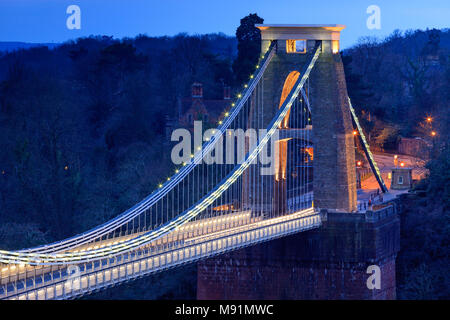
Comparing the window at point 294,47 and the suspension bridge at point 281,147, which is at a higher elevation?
the window at point 294,47

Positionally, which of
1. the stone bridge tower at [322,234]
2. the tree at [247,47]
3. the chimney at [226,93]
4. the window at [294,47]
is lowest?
the stone bridge tower at [322,234]

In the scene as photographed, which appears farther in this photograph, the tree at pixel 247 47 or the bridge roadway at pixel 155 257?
the tree at pixel 247 47

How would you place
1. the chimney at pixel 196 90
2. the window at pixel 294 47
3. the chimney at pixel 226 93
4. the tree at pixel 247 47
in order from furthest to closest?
1. the chimney at pixel 196 90
2. the chimney at pixel 226 93
3. the tree at pixel 247 47
4. the window at pixel 294 47

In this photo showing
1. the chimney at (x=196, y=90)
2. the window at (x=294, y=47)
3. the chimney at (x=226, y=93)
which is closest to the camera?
the window at (x=294, y=47)

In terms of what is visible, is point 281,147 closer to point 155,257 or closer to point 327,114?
point 327,114

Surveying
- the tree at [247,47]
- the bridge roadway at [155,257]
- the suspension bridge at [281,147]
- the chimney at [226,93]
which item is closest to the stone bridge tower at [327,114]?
the suspension bridge at [281,147]

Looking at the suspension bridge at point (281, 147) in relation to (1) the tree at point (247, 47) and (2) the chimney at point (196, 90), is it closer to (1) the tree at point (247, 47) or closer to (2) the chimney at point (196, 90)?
(1) the tree at point (247, 47)
